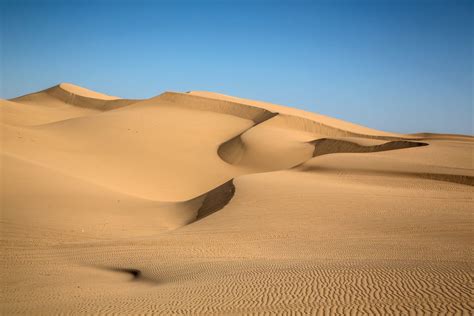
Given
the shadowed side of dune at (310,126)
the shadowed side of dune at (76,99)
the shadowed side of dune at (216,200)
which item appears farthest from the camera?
the shadowed side of dune at (76,99)

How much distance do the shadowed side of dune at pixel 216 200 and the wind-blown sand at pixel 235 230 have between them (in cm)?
10

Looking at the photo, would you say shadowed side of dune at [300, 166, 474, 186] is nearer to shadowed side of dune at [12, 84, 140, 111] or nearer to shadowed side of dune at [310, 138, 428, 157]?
shadowed side of dune at [310, 138, 428, 157]

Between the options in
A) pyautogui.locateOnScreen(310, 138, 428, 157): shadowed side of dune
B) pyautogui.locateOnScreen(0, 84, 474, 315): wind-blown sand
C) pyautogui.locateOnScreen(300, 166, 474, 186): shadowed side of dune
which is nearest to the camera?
pyautogui.locateOnScreen(0, 84, 474, 315): wind-blown sand

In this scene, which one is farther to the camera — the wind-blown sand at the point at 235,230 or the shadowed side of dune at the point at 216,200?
the shadowed side of dune at the point at 216,200

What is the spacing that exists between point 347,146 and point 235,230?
2074cm

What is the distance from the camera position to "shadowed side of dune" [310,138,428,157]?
31.7 meters

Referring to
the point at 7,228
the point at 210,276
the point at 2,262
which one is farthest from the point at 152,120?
the point at 210,276

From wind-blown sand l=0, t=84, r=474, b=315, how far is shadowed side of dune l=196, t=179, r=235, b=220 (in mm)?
103

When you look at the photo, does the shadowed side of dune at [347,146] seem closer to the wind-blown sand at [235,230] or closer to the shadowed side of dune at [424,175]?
the wind-blown sand at [235,230]

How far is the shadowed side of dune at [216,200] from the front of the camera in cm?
1768

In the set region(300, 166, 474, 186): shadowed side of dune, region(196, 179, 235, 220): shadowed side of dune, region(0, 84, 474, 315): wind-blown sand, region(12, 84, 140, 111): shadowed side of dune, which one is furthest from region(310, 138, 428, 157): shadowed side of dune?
region(12, 84, 140, 111): shadowed side of dune

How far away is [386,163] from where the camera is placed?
75.5 ft

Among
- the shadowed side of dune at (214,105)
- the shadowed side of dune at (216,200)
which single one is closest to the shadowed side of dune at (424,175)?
the shadowed side of dune at (216,200)

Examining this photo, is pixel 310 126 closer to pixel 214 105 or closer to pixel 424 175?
pixel 214 105
